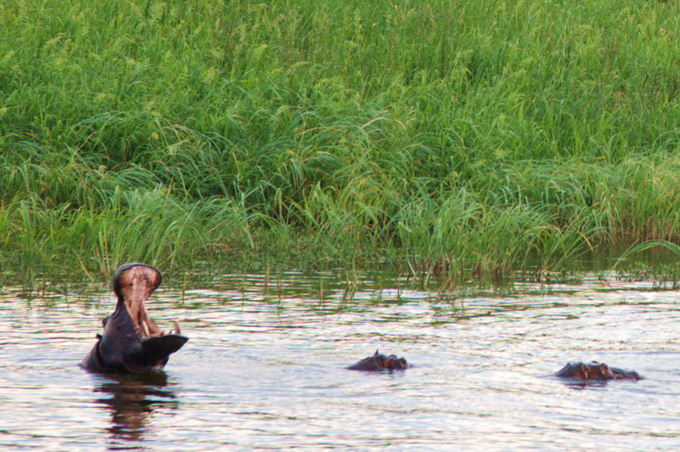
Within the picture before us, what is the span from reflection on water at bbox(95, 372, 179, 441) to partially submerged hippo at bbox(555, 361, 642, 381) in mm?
1949

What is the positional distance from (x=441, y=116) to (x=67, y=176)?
371cm

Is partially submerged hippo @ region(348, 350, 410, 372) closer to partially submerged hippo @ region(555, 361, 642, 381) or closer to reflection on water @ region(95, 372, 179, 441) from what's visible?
partially submerged hippo @ region(555, 361, 642, 381)

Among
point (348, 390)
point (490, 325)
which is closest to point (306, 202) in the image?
point (490, 325)

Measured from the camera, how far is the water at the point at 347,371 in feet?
16.8

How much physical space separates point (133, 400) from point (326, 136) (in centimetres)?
559

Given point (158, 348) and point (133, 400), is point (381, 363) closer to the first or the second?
point (158, 348)

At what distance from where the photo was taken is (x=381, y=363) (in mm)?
6219

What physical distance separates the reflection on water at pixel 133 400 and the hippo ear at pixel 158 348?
0.09 meters

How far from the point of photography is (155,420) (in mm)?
5375

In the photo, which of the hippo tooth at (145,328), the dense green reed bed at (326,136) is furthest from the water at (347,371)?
the dense green reed bed at (326,136)

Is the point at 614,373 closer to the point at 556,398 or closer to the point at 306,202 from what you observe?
the point at 556,398

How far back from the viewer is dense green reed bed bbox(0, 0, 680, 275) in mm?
9453

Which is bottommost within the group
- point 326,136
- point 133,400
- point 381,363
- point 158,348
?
point 133,400

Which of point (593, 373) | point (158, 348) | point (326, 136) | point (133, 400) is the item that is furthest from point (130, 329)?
point (326, 136)
